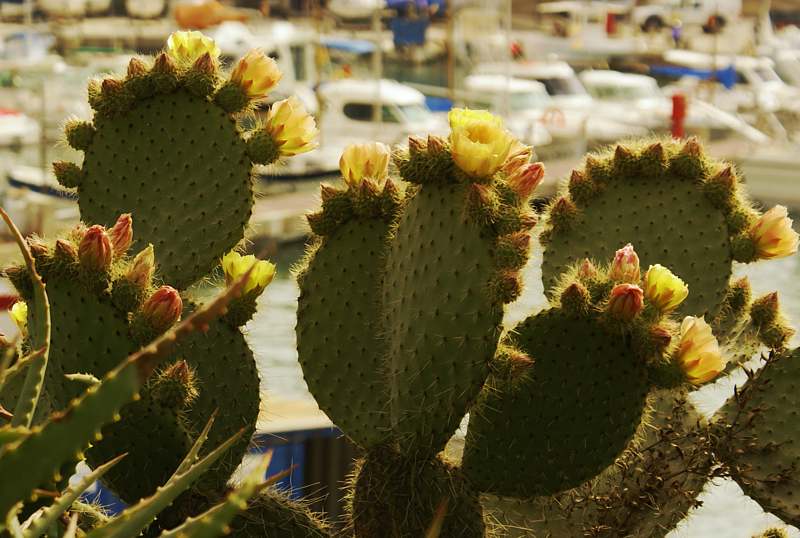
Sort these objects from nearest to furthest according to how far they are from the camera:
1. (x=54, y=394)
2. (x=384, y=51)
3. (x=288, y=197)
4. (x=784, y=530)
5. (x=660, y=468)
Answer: (x=54, y=394) < (x=660, y=468) < (x=784, y=530) < (x=288, y=197) < (x=384, y=51)

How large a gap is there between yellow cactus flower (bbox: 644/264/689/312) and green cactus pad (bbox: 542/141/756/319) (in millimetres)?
619

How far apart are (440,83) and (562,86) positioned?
4.67 meters

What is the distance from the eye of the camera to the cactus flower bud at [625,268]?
211 centimetres

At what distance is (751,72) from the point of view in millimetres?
31922

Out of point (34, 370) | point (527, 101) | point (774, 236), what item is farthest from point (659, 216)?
point (527, 101)

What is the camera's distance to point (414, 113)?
2425 centimetres

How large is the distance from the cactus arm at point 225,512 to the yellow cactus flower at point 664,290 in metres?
0.83

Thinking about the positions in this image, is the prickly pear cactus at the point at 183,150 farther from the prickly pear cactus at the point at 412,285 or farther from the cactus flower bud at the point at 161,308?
the cactus flower bud at the point at 161,308

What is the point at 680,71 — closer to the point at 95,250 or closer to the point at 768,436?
the point at 768,436

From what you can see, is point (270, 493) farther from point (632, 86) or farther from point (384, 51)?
point (384, 51)

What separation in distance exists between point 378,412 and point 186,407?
28 cm

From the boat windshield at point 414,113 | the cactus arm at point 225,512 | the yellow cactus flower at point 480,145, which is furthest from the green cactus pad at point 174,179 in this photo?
the boat windshield at point 414,113

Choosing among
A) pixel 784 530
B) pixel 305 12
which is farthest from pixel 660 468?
pixel 305 12

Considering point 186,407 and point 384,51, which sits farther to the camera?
point 384,51
